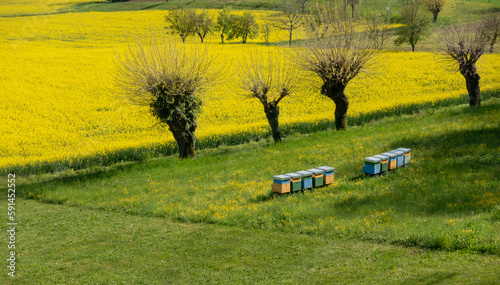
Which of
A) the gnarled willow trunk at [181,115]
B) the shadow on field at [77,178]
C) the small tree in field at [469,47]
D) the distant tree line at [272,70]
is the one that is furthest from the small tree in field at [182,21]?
the shadow on field at [77,178]

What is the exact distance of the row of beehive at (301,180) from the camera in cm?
2053

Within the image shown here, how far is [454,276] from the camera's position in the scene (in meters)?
12.9

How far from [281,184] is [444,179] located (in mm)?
6761

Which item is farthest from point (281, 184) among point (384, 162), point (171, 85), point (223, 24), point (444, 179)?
point (223, 24)

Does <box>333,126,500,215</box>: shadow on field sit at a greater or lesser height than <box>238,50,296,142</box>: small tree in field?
lesser

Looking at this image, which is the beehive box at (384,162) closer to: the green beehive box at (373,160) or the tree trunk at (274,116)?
the green beehive box at (373,160)

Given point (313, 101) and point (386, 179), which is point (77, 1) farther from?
point (386, 179)

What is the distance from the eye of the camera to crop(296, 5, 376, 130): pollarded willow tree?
32281mm

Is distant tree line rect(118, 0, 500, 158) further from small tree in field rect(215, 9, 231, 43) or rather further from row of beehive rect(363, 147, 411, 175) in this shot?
small tree in field rect(215, 9, 231, 43)

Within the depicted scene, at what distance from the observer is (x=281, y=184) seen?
20.4 m

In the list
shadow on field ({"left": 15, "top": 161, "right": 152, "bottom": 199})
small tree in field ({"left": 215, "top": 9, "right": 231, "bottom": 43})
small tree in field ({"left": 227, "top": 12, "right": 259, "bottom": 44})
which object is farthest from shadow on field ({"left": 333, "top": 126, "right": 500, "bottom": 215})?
small tree in field ({"left": 215, "top": 9, "right": 231, "bottom": 43})

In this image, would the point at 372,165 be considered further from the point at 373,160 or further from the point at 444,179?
the point at 444,179

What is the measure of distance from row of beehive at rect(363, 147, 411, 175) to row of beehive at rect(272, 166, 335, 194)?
5.87 ft

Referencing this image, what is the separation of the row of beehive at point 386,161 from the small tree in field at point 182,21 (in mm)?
69451
